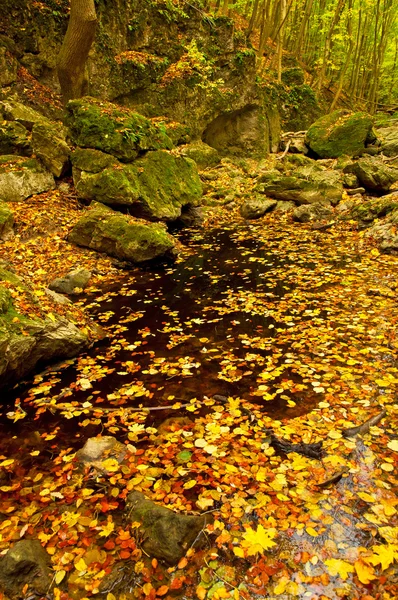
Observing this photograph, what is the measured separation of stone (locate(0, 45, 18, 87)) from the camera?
1279 cm

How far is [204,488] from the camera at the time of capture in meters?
3.12

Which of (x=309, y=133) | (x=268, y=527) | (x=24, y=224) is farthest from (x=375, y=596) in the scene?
(x=309, y=133)

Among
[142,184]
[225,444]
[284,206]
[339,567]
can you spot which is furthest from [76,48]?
[339,567]

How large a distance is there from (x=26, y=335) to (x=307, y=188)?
12353mm

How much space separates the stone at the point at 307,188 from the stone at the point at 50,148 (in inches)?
308

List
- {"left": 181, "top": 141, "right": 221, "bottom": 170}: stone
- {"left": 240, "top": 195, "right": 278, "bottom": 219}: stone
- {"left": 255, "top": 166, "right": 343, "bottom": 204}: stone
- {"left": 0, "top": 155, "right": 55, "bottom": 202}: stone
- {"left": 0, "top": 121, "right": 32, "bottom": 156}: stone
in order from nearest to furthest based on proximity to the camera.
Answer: {"left": 0, "top": 155, "right": 55, "bottom": 202}: stone, {"left": 0, "top": 121, "right": 32, "bottom": 156}: stone, {"left": 255, "top": 166, "right": 343, "bottom": 204}: stone, {"left": 240, "top": 195, "right": 278, "bottom": 219}: stone, {"left": 181, "top": 141, "right": 221, "bottom": 170}: stone

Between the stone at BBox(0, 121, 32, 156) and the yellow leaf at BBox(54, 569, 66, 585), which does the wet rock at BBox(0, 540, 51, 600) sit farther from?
the stone at BBox(0, 121, 32, 156)

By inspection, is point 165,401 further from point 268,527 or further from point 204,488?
point 268,527

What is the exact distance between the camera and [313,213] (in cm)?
1273

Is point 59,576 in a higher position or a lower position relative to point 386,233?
lower

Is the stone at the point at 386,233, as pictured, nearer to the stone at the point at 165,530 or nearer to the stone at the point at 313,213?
the stone at the point at 313,213

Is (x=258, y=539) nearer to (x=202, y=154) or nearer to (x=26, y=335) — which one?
(x=26, y=335)

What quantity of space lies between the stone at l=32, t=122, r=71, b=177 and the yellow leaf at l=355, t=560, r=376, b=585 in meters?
11.6

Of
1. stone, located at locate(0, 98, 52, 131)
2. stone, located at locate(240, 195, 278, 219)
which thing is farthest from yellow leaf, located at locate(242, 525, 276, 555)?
stone, located at locate(0, 98, 52, 131)
